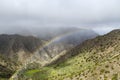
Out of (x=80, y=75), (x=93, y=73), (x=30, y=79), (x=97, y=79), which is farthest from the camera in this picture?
(x=30, y=79)

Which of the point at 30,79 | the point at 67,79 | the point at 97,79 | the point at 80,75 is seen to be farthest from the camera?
the point at 30,79

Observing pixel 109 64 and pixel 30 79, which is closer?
pixel 109 64

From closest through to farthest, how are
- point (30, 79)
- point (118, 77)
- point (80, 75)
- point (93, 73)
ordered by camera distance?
point (118, 77) < point (93, 73) < point (80, 75) < point (30, 79)

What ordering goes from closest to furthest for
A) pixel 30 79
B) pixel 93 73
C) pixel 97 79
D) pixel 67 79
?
pixel 97 79 → pixel 93 73 → pixel 67 79 → pixel 30 79

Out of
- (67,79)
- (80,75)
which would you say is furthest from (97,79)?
(67,79)

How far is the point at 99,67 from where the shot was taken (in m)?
70.1

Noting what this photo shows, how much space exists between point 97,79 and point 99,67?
23.1ft

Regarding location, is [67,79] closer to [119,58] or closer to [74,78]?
[74,78]

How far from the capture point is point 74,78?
249ft

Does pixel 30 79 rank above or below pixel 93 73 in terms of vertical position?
below

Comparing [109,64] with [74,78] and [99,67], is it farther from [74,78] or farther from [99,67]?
[74,78]

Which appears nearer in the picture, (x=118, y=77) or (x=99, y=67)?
(x=118, y=77)

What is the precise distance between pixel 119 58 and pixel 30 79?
233 ft

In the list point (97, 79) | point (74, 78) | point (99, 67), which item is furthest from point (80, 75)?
point (97, 79)
